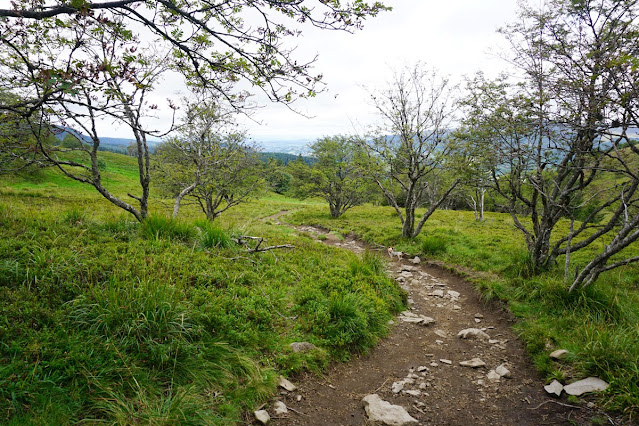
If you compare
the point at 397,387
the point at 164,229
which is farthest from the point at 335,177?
the point at 397,387

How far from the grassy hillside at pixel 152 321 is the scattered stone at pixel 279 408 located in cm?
22

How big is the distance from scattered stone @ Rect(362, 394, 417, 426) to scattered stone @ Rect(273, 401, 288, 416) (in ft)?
3.65

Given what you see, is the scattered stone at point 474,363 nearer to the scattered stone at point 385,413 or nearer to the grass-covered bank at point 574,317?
the grass-covered bank at point 574,317

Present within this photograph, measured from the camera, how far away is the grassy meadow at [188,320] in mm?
3154

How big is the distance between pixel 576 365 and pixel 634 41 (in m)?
6.54

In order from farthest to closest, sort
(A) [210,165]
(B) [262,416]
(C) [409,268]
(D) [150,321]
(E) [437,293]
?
(A) [210,165], (C) [409,268], (E) [437,293], (D) [150,321], (B) [262,416]

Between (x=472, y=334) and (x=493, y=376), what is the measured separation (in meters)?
1.38

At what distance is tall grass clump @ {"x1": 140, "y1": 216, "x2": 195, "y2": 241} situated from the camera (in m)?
7.15

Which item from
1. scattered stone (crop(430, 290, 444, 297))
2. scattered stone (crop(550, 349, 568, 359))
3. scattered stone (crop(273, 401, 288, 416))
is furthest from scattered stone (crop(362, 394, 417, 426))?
scattered stone (crop(430, 290, 444, 297))

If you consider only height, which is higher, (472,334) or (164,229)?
(164,229)

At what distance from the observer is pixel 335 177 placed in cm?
2355

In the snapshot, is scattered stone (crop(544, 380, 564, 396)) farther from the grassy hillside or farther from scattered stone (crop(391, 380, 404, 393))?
the grassy hillside

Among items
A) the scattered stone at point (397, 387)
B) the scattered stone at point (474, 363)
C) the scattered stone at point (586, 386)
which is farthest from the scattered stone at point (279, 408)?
the scattered stone at point (586, 386)

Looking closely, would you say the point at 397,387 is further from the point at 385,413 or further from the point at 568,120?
the point at 568,120
